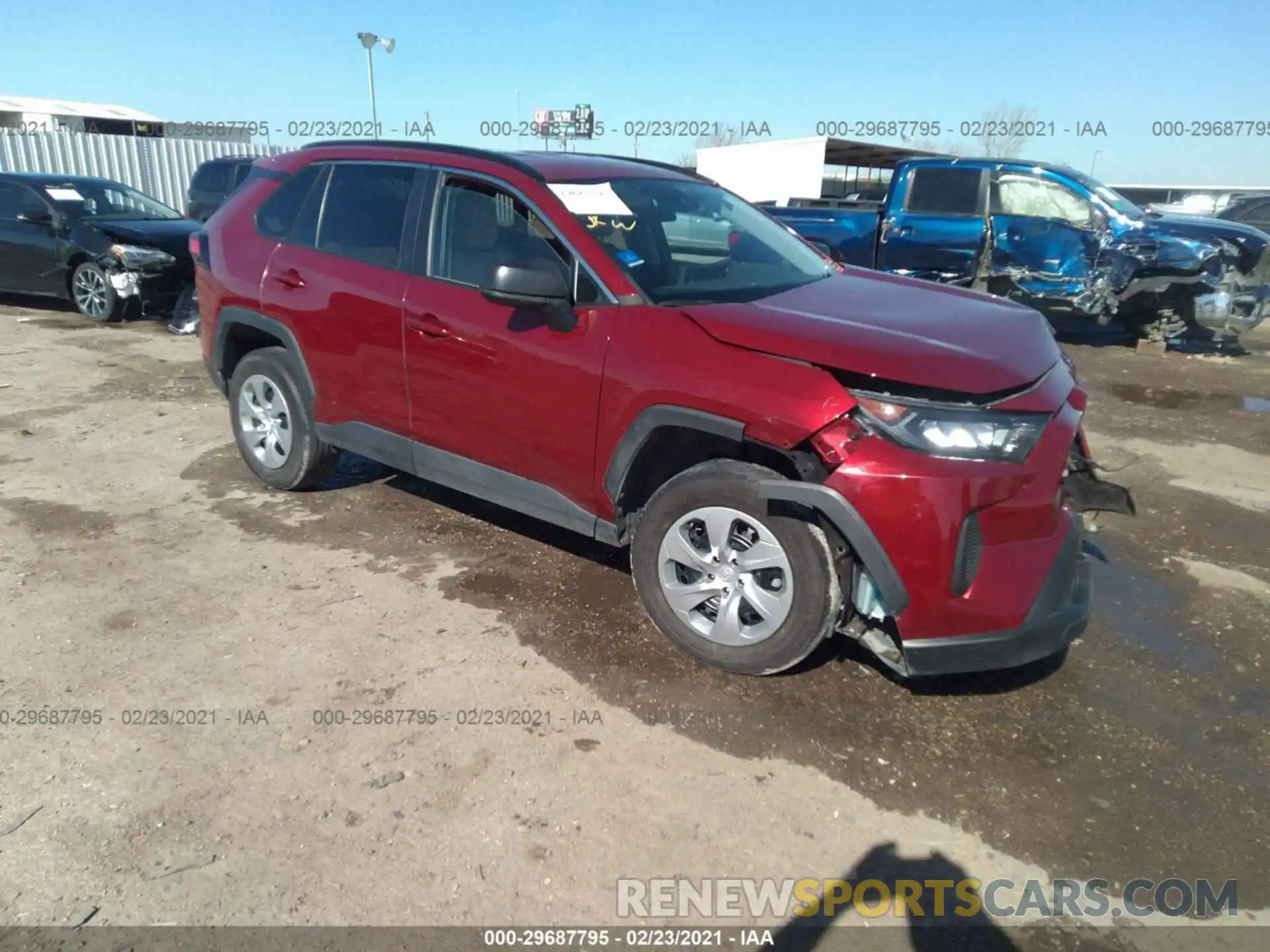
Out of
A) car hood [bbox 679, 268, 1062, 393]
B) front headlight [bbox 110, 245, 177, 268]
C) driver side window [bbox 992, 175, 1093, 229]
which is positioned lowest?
front headlight [bbox 110, 245, 177, 268]

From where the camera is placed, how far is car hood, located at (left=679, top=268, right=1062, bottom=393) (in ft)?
8.88

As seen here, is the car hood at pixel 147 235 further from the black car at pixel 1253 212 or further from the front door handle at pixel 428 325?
the black car at pixel 1253 212

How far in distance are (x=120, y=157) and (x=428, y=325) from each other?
64.7 ft

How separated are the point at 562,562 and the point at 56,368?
6.20 m

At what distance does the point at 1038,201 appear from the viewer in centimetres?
935

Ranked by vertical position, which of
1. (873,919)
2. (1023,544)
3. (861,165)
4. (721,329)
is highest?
(861,165)

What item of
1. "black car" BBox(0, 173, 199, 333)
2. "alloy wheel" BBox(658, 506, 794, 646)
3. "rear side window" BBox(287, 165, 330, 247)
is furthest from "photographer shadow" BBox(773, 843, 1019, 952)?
"black car" BBox(0, 173, 199, 333)

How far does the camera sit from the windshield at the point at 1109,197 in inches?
358

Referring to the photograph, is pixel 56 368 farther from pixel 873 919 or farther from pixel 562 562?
pixel 873 919

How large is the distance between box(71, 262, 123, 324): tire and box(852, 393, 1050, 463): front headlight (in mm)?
9746

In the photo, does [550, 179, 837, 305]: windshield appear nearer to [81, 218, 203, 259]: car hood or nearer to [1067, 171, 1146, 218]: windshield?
[1067, 171, 1146, 218]: windshield

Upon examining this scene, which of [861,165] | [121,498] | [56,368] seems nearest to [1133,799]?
[121,498]

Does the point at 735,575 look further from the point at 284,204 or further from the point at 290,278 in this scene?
the point at 284,204

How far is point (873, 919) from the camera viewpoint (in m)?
2.20
